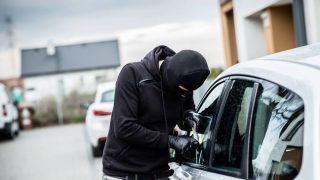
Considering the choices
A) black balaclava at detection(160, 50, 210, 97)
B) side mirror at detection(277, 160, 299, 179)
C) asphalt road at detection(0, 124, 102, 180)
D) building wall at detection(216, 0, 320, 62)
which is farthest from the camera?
building wall at detection(216, 0, 320, 62)

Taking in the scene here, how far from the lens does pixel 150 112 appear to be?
3.55 meters

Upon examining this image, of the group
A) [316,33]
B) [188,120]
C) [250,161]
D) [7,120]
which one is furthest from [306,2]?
[7,120]

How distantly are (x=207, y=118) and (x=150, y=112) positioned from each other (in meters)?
0.37

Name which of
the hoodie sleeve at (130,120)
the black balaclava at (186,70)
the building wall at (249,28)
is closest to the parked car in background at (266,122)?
the black balaclava at (186,70)

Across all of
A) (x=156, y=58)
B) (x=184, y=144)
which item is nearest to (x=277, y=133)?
(x=184, y=144)

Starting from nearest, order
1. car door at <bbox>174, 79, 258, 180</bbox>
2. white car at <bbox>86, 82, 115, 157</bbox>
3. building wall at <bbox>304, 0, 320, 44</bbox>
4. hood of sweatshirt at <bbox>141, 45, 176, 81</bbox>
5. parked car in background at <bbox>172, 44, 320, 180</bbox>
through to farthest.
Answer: parked car in background at <bbox>172, 44, 320, 180</bbox> → car door at <bbox>174, 79, 258, 180</bbox> → hood of sweatshirt at <bbox>141, 45, 176, 81</bbox> → building wall at <bbox>304, 0, 320, 44</bbox> → white car at <bbox>86, 82, 115, 157</bbox>

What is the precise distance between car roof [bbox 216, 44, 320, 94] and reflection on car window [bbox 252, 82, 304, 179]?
0.05 meters

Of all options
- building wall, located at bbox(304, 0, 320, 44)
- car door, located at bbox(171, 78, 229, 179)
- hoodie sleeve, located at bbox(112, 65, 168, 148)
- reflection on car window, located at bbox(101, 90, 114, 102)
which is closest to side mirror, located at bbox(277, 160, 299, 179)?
car door, located at bbox(171, 78, 229, 179)

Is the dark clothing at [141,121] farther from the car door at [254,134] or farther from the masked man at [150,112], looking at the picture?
the car door at [254,134]

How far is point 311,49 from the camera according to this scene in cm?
290

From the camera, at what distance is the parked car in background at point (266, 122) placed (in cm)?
227

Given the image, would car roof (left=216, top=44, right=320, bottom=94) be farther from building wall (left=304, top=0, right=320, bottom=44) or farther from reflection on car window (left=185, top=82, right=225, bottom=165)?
building wall (left=304, top=0, right=320, bottom=44)

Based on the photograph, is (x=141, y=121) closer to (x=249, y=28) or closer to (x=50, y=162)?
(x=50, y=162)

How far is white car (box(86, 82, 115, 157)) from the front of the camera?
43.0 feet
